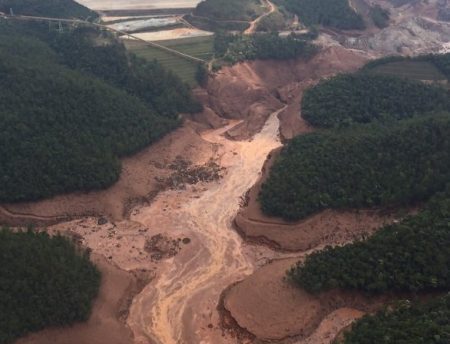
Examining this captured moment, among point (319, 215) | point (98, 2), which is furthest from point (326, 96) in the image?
point (98, 2)

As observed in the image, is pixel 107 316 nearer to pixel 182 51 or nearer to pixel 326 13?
pixel 182 51

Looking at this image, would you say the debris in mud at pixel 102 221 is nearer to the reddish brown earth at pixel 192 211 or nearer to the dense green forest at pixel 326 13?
the reddish brown earth at pixel 192 211

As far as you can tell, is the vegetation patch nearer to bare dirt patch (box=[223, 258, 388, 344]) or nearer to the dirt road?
the dirt road

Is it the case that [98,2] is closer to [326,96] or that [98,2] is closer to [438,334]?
[326,96]

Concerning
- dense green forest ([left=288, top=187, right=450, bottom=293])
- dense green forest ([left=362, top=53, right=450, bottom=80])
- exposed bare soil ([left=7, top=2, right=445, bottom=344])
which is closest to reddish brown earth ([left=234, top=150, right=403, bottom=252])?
exposed bare soil ([left=7, top=2, right=445, bottom=344])

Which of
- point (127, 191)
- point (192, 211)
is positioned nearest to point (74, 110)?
point (127, 191)

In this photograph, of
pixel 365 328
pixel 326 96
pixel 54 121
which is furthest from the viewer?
pixel 326 96
